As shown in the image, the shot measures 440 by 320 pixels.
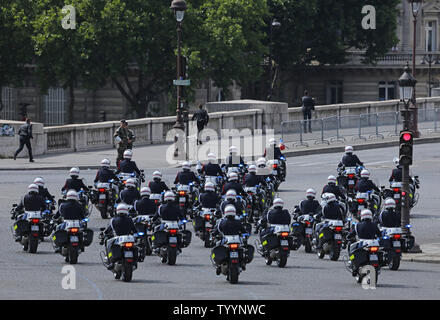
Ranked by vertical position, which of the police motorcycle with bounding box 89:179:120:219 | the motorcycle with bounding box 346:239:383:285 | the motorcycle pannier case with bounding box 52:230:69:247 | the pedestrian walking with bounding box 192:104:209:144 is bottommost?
the motorcycle with bounding box 346:239:383:285

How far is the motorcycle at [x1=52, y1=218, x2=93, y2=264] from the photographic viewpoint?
24031 millimetres

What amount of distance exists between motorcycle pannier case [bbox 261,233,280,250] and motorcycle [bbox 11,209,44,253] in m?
4.74

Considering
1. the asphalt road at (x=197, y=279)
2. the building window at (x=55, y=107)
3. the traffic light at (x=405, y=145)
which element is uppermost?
the building window at (x=55, y=107)

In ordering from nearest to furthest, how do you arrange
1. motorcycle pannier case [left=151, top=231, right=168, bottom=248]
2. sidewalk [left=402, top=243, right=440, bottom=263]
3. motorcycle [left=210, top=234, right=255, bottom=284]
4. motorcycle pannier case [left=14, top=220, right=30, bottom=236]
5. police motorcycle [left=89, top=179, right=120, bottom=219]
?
motorcycle [left=210, top=234, right=255, bottom=284] → motorcycle pannier case [left=151, top=231, right=168, bottom=248] → motorcycle pannier case [left=14, top=220, right=30, bottom=236] → sidewalk [left=402, top=243, right=440, bottom=263] → police motorcycle [left=89, top=179, right=120, bottom=219]

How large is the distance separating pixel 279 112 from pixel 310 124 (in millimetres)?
3462

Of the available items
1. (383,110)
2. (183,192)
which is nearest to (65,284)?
(183,192)

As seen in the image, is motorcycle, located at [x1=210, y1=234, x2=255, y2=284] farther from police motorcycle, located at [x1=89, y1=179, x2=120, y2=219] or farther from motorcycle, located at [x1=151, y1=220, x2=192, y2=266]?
police motorcycle, located at [x1=89, y1=179, x2=120, y2=219]

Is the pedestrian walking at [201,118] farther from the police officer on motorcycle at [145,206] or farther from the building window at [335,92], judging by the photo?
the building window at [335,92]

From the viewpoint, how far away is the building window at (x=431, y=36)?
293ft

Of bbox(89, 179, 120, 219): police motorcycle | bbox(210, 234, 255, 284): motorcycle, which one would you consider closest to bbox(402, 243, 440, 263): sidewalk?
bbox(210, 234, 255, 284): motorcycle

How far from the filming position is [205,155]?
161 feet

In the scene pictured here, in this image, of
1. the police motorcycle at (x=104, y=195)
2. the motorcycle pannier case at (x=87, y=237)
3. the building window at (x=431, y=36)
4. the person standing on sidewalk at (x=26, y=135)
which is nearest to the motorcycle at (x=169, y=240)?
the motorcycle pannier case at (x=87, y=237)

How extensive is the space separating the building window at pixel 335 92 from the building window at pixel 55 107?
722 inches

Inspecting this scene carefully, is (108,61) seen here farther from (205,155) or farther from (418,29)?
(418,29)
